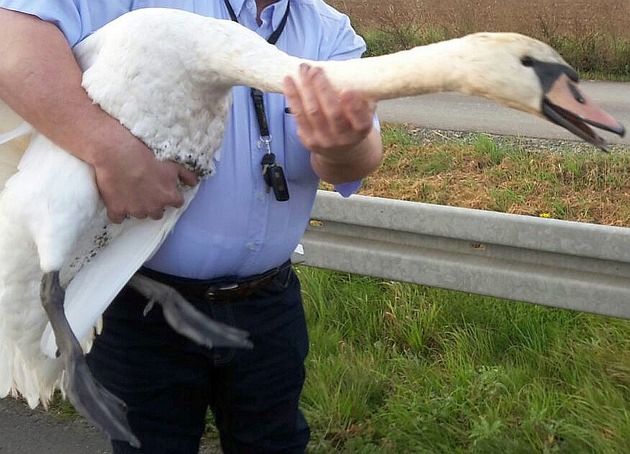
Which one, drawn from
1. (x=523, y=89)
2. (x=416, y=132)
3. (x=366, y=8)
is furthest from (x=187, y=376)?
(x=366, y=8)

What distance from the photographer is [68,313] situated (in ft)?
8.87

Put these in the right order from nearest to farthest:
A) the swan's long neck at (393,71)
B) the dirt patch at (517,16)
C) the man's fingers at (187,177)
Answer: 1. the swan's long neck at (393,71)
2. the man's fingers at (187,177)
3. the dirt patch at (517,16)

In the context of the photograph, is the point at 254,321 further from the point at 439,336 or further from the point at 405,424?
the point at 439,336

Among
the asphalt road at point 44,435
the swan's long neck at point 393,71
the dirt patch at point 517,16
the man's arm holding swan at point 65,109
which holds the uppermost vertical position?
the swan's long neck at point 393,71

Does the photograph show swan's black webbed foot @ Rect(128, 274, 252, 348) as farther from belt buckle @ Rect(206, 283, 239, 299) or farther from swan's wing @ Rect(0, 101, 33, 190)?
swan's wing @ Rect(0, 101, 33, 190)

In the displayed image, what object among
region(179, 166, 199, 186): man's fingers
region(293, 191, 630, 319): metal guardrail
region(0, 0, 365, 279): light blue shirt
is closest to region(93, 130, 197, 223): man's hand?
region(179, 166, 199, 186): man's fingers

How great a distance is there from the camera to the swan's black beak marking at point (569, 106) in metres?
1.97

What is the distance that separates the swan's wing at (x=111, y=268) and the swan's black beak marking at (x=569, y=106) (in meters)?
1.03

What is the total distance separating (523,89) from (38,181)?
130 cm

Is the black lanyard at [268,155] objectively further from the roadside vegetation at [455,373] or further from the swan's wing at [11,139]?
the roadside vegetation at [455,373]

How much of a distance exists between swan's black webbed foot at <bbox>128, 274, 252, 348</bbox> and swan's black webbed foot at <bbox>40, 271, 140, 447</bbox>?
0.27 m

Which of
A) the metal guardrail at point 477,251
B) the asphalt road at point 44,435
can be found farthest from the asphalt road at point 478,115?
the asphalt road at point 44,435

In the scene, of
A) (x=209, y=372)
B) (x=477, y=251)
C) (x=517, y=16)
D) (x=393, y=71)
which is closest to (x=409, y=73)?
(x=393, y=71)

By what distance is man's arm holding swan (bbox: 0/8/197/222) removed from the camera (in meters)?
2.35
